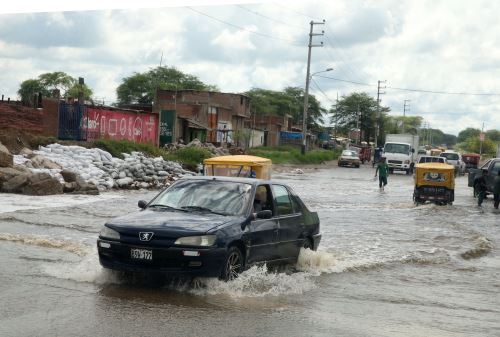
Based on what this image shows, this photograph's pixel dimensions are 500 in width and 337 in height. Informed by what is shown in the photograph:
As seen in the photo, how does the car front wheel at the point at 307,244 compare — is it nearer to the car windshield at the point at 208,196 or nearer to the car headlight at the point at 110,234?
the car windshield at the point at 208,196

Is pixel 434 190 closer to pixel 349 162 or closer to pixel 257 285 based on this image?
pixel 257 285

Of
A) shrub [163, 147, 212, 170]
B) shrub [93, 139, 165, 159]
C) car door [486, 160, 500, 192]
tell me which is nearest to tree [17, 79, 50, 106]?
shrub [163, 147, 212, 170]

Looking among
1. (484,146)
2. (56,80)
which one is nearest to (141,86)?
(56,80)

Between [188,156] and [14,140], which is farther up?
[14,140]

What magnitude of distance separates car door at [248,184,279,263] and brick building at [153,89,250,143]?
4973 cm

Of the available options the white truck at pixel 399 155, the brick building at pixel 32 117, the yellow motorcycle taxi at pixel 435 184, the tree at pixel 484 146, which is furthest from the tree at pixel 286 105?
the yellow motorcycle taxi at pixel 435 184

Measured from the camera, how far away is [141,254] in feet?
27.4

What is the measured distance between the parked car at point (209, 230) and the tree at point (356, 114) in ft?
366

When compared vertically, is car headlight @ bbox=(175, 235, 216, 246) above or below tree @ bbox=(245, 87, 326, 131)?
below

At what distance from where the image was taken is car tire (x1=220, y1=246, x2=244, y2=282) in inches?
335

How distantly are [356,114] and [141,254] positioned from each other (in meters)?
118

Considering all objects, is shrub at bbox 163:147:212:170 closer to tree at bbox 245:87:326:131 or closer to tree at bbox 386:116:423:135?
tree at bbox 245:87:326:131

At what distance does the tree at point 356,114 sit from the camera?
4833 inches

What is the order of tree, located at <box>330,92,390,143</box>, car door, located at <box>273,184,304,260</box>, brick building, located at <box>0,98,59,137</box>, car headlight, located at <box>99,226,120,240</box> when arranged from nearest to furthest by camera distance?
car headlight, located at <box>99,226,120,240</box> < car door, located at <box>273,184,304,260</box> < brick building, located at <box>0,98,59,137</box> < tree, located at <box>330,92,390,143</box>
